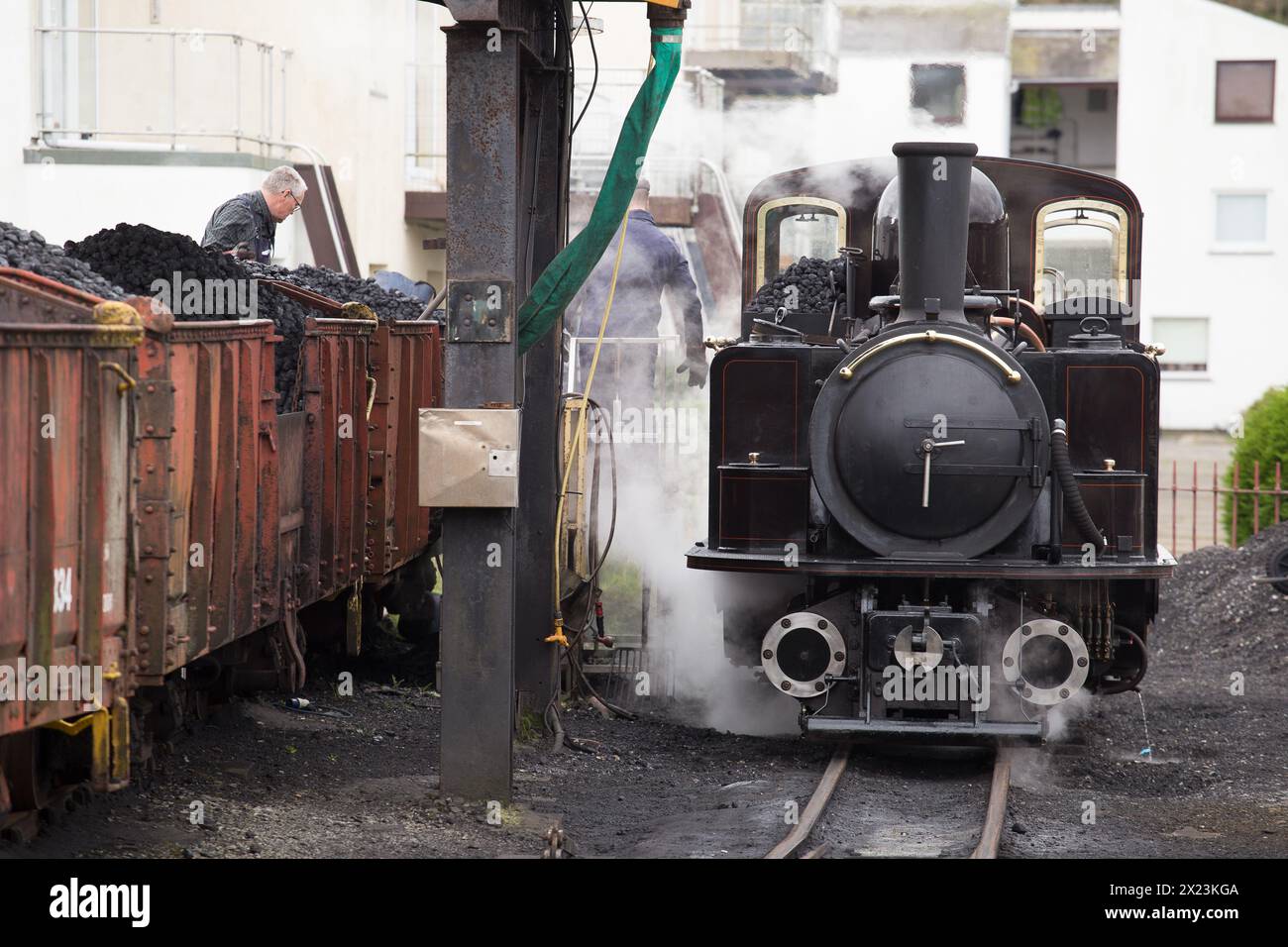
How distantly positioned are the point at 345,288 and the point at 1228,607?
6.98 m

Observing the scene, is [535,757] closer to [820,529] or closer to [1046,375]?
[820,529]

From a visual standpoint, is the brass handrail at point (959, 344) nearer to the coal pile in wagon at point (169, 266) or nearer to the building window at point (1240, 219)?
the coal pile in wagon at point (169, 266)

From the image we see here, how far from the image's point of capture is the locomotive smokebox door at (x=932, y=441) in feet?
24.9

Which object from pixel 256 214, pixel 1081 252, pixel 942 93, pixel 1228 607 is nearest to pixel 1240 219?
pixel 942 93

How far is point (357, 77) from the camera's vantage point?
18.2 meters

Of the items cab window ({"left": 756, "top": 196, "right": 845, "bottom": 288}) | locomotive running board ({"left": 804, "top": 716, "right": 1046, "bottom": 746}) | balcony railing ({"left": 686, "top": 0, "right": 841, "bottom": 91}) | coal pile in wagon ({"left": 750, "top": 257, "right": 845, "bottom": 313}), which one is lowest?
locomotive running board ({"left": 804, "top": 716, "right": 1046, "bottom": 746})

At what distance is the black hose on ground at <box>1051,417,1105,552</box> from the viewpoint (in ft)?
24.9

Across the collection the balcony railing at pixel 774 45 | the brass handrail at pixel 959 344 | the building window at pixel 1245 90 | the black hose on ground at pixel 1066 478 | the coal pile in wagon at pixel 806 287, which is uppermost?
the building window at pixel 1245 90

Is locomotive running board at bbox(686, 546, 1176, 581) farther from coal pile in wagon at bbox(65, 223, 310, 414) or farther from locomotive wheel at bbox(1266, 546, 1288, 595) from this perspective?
locomotive wheel at bbox(1266, 546, 1288, 595)

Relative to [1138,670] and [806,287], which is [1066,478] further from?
[806,287]

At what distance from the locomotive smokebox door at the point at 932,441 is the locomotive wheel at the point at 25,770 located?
12.3 feet

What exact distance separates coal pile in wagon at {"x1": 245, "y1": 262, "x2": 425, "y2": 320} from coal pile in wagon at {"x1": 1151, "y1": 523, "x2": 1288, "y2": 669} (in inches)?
233

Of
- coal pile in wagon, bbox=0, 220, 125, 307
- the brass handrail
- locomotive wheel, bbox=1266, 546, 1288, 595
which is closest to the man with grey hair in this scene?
coal pile in wagon, bbox=0, 220, 125, 307

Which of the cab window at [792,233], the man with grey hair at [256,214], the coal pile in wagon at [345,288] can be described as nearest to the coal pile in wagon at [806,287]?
the cab window at [792,233]
